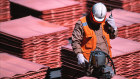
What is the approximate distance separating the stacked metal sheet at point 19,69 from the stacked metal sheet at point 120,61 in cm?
66

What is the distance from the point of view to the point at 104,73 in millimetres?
7543

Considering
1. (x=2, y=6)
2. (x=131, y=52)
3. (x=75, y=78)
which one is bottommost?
(x=75, y=78)

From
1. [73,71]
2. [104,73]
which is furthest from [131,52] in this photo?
[104,73]

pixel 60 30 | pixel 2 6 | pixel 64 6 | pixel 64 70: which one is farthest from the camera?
pixel 2 6

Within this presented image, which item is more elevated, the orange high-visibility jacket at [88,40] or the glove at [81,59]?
the orange high-visibility jacket at [88,40]

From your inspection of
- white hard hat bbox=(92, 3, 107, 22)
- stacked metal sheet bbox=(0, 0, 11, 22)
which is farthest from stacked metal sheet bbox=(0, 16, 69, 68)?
white hard hat bbox=(92, 3, 107, 22)

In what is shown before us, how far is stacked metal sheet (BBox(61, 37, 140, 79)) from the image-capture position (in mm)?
9547

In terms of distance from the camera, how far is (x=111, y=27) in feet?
25.3

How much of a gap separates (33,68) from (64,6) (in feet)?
11.4

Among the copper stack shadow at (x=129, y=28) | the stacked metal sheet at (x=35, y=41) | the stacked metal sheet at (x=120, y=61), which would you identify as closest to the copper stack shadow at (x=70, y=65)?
the stacked metal sheet at (x=120, y=61)

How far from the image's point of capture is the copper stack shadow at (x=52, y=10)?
12172 millimetres

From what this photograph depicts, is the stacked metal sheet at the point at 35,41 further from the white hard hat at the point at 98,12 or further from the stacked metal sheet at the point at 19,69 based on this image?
the white hard hat at the point at 98,12

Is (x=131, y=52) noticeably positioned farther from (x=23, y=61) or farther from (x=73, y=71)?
(x=23, y=61)

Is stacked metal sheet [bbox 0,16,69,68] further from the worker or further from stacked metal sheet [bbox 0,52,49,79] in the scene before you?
the worker
